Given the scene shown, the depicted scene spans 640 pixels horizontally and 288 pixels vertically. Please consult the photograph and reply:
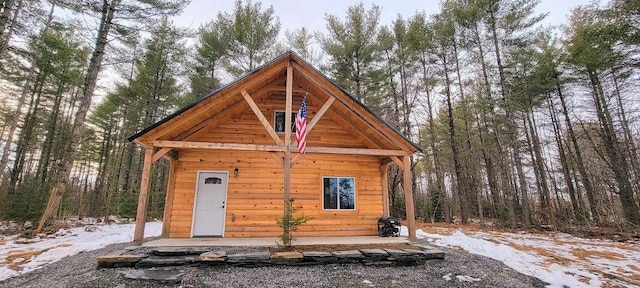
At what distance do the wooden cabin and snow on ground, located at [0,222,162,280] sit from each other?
1911 mm

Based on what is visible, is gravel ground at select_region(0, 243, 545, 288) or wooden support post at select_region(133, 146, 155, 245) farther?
wooden support post at select_region(133, 146, 155, 245)

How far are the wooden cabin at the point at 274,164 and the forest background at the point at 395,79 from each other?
15.4 ft

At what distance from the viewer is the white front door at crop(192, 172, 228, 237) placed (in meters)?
7.17

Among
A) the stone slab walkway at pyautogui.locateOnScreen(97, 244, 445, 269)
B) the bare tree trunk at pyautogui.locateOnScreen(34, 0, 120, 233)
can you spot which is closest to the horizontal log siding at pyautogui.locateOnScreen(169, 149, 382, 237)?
the stone slab walkway at pyautogui.locateOnScreen(97, 244, 445, 269)

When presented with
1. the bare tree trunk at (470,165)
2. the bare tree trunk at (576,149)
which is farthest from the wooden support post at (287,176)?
the bare tree trunk at (576,149)

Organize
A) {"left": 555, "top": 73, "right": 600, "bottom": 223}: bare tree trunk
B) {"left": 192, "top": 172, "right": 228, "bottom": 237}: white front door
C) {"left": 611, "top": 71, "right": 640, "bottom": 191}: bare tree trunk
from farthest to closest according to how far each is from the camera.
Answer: {"left": 555, "top": 73, "right": 600, "bottom": 223}: bare tree trunk
{"left": 611, "top": 71, "right": 640, "bottom": 191}: bare tree trunk
{"left": 192, "top": 172, "right": 228, "bottom": 237}: white front door

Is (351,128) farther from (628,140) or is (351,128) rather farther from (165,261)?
(628,140)

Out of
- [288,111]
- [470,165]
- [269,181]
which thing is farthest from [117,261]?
[470,165]

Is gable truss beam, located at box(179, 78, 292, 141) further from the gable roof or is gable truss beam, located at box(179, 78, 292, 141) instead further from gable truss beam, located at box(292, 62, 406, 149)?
gable truss beam, located at box(292, 62, 406, 149)

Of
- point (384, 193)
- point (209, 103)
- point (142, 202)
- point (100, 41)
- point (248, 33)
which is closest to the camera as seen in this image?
point (142, 202)

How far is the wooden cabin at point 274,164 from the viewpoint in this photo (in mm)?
6844

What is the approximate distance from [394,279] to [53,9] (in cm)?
1845

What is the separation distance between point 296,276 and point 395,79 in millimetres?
13719

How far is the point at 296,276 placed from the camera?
4164 millimetres
